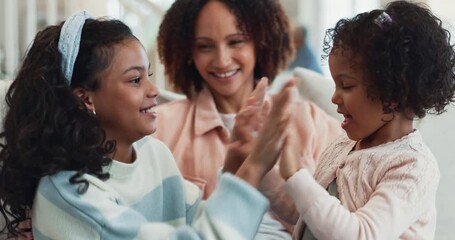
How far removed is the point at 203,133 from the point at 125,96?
571 mm

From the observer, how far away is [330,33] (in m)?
1.23

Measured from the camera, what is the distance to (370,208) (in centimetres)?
106

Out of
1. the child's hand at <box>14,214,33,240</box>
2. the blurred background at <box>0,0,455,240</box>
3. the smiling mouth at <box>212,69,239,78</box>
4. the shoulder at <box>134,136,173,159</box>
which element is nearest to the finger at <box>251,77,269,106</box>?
the shoulder at <box>134,136,173,159</box>

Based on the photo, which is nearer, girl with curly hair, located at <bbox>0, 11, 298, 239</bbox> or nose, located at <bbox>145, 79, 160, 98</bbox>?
girl with curly hair, located at <bbox>0, 11, 298, 239</bbox>

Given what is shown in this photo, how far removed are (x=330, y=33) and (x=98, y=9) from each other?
220 centimetres

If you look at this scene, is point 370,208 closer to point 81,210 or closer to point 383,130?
point 383,130

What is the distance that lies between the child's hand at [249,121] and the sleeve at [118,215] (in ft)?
0.28

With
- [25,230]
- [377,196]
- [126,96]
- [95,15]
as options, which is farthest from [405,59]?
[95,15]

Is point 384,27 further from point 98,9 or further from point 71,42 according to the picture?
point 98,9

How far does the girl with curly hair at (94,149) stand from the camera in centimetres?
105

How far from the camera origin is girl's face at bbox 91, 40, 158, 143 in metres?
1.20

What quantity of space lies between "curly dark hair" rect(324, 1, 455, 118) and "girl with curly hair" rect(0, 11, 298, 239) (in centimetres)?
19

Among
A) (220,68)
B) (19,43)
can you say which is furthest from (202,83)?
(19,43)

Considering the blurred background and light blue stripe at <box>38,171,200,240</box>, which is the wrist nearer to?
light blue stripe at <box>38,171,200,240</box>
